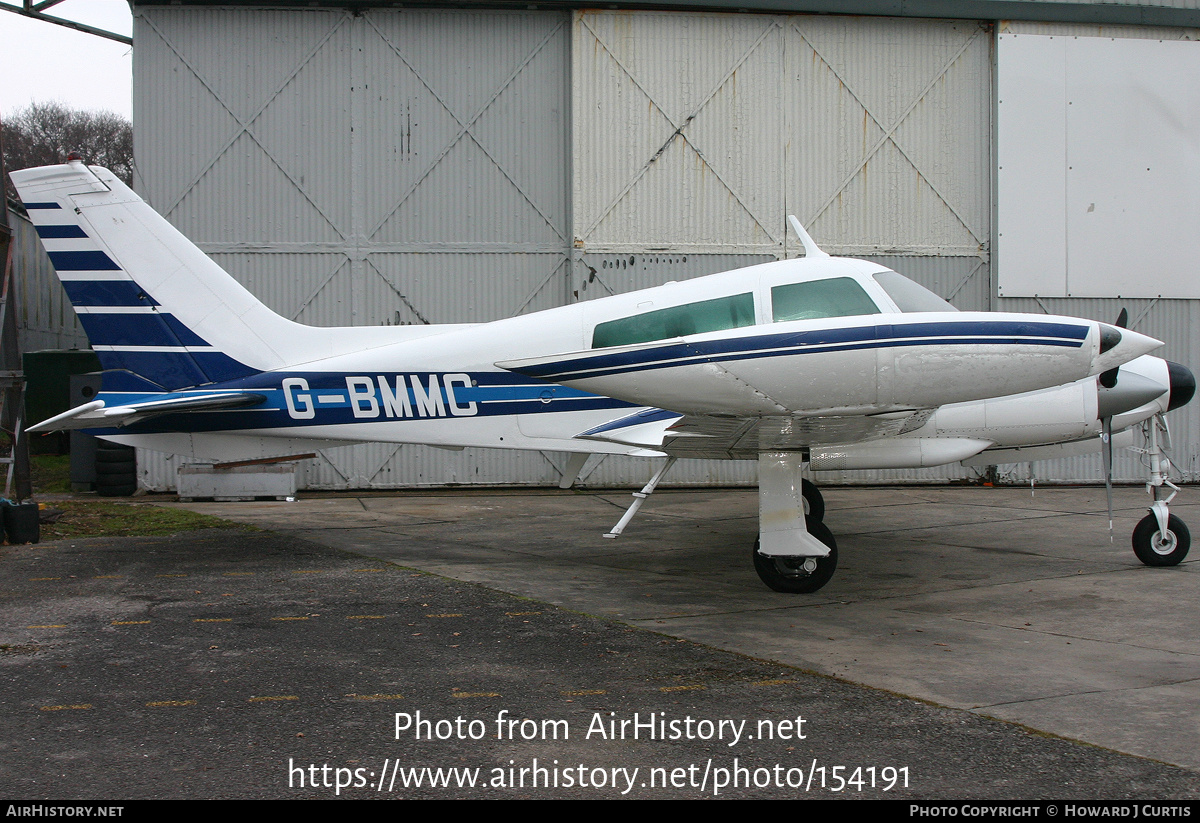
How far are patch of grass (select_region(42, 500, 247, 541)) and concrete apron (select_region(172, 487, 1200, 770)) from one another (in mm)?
569

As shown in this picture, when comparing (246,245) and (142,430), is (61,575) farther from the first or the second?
(246,245)

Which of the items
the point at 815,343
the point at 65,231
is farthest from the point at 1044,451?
the point at 65,231

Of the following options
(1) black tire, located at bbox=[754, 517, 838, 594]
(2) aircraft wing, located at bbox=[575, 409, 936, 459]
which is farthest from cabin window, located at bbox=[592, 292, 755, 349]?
(1) black tire, located at bbox=[754, 517, 838, 594]

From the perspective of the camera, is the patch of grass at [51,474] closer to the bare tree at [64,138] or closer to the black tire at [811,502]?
the black tire at [811,502]

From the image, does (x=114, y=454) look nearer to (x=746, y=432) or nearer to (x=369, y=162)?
(x=369, y=162)

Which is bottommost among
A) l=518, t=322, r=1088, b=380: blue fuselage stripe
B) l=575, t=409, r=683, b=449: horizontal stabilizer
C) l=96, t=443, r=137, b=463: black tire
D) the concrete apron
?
the concrete apron

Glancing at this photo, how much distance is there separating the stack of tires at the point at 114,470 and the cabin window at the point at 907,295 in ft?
36.7

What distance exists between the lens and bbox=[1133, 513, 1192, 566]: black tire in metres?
7.48

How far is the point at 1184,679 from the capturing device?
14.9 feet

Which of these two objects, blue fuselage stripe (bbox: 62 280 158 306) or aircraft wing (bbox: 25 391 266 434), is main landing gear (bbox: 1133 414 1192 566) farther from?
blue fuselage stripe (bbox: 62 280 158 306)

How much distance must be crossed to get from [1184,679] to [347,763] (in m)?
4.02

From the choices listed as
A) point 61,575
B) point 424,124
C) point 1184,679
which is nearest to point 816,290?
point 1184,679

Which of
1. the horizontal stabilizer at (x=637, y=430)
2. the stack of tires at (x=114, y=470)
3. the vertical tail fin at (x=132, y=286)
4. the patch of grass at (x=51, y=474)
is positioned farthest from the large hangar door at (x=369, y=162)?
the horizontal stabilizer at (x=637, y=430)

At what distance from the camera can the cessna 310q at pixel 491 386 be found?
6461 mm
